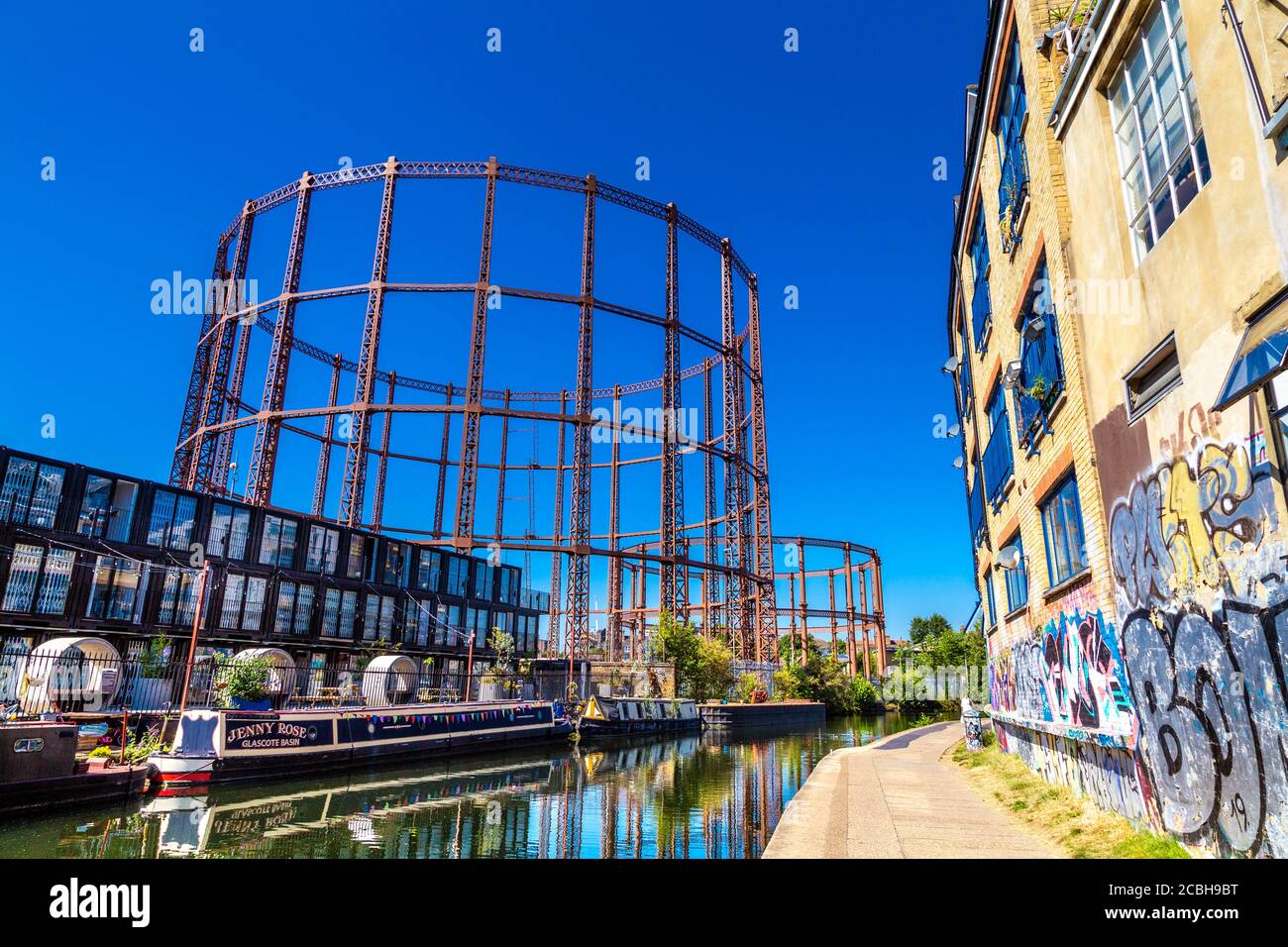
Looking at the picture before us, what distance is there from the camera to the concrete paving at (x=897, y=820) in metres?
7.39

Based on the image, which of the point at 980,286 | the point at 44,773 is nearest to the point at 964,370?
Result: the point at 980,286

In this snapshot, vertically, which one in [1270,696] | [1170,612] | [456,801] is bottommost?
[456,801]

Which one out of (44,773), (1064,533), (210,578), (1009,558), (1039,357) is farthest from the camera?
(210,578)

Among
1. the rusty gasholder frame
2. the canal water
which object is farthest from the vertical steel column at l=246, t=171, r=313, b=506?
the canal water

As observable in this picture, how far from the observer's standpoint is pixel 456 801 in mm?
14844

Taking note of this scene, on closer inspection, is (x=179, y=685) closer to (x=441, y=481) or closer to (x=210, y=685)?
(x=210, y=685)

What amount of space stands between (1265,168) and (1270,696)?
3222 mm

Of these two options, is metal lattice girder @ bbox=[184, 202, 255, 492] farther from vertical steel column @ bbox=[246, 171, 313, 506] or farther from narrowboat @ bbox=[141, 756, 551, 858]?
narrowboat @ bbox=[141, 756, 551, 858]

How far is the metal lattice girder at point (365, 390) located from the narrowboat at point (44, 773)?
2291cm

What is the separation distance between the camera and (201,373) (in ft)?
148

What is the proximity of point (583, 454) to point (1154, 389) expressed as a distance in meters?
33.4

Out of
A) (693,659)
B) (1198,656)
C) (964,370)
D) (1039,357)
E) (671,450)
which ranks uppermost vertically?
(671,450)
